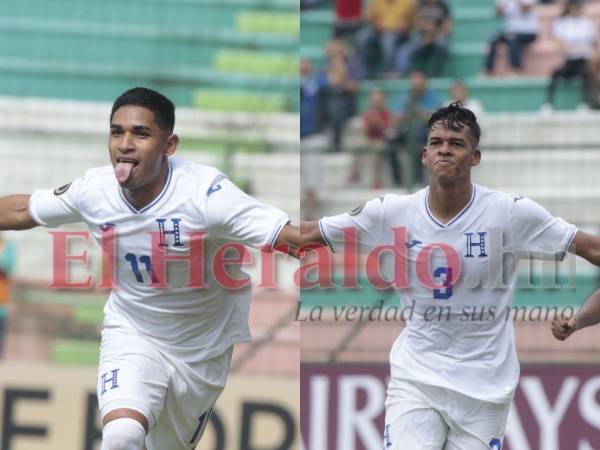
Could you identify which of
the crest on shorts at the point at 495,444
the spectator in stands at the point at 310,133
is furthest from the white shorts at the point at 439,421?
the spectator in stands at the point at 310,133

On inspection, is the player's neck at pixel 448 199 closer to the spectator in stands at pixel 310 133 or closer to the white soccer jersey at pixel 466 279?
the white soccer jersey at pixel 466 279

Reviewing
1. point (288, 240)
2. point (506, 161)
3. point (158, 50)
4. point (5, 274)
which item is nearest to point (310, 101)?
point (506, 161)

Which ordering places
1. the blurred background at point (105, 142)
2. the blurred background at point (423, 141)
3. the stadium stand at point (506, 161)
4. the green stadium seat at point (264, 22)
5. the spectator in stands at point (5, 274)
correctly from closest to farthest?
the blurred background at point (423, 141)
the stadium stand at point (506, 161)
the blurred background at point (105, 142)
the spectator in stands at point (5, 274)
the green stadium seat at point (264, 22)

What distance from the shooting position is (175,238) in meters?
6.43

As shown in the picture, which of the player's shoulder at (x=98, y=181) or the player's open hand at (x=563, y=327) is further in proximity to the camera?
the player's shoulder at (x=98, y=181)

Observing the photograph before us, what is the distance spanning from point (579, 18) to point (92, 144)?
5.41 meters

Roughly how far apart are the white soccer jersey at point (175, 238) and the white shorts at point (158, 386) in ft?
0.25

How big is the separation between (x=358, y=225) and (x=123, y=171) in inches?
48.1

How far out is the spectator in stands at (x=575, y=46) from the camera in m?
13.6

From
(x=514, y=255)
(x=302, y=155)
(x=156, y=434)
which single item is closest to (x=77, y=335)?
(x=302, y=155)

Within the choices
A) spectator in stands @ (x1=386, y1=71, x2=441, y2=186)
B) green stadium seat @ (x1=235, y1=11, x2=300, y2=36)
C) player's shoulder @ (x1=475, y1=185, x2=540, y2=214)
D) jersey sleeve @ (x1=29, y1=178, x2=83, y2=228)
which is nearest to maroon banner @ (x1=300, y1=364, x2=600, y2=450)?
spectator in stands @ (x1=386, y1=71, x2=441, y2=186)

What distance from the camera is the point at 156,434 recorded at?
6863 mm

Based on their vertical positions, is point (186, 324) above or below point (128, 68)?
below

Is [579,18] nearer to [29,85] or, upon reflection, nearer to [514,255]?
[29,85]
